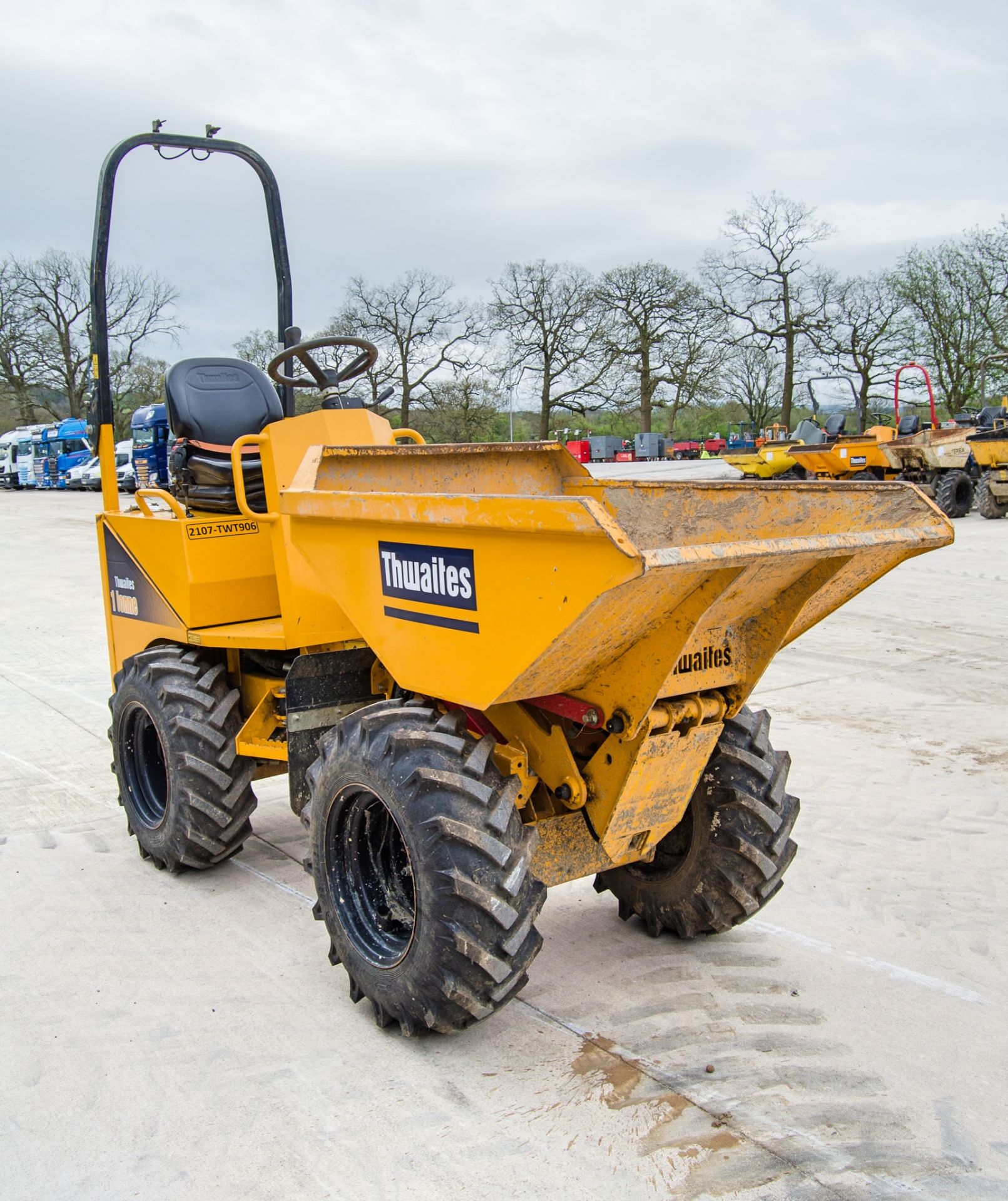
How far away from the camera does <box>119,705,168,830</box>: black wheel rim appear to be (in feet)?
14.8

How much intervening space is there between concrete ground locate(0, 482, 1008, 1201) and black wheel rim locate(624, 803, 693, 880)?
0.76ft

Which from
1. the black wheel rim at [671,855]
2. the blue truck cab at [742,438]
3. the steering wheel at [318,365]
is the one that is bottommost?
the black wheel rim at [671,855]

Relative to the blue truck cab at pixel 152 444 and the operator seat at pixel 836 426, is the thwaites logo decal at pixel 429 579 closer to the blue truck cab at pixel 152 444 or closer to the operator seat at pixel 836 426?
the blue truck cab at pixel 152 444

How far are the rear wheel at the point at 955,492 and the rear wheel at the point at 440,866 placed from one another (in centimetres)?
1765

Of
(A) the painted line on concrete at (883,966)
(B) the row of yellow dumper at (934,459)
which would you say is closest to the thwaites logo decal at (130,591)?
(A) the painted line on concrete at (883,966)

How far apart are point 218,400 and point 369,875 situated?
2.31 m

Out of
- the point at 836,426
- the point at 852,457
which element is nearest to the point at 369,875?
the point at 852,457

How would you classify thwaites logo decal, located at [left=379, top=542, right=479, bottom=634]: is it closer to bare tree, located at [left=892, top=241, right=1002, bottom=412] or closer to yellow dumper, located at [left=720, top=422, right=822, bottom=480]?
yellow dumper, located at [left=720, top=422, right=822, bottom=480]

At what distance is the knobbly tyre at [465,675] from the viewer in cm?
268

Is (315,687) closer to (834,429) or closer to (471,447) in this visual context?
(471,447)

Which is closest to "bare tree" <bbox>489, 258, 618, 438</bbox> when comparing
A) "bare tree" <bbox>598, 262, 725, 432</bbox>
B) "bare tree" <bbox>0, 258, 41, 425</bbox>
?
"bare tree" <bbox>598, 262, 725, 432</bbox>

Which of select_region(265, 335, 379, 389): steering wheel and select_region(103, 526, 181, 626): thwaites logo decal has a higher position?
select_region(265, 335, 379, 389): steering wheel

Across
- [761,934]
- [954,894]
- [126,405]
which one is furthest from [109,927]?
[126,405]

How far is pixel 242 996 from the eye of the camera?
334 centimetres
